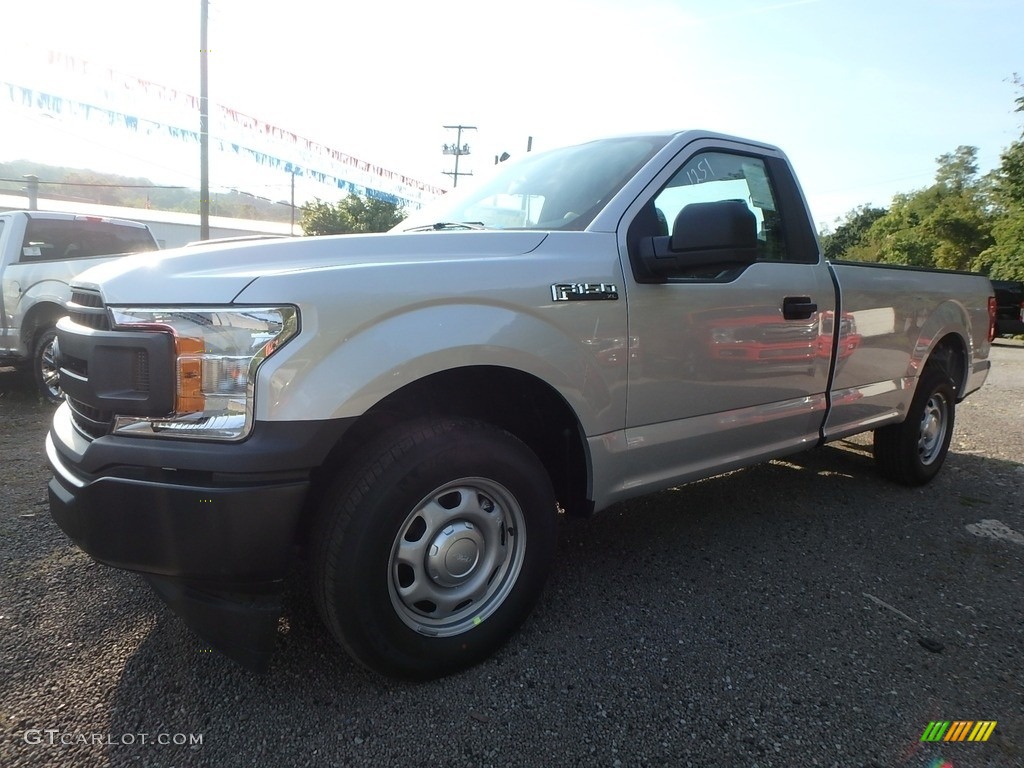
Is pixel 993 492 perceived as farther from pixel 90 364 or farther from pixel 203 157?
pixel 203 157

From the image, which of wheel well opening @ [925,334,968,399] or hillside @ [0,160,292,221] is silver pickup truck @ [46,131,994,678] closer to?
wheel well opening @ [925,334,968,399]

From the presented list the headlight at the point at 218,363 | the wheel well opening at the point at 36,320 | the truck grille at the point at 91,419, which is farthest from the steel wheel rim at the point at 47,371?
the headlight at the point at 218,363

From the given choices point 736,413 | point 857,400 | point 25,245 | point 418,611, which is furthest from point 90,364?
point 25,245

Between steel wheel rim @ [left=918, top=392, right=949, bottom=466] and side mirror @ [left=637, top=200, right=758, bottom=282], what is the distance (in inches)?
107

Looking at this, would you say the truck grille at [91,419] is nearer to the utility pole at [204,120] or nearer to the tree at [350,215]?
the utility pole at [204,120]

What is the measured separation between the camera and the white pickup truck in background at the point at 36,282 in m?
6.13

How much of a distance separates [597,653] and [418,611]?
68cm

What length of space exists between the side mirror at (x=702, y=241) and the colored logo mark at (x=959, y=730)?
5.43ft

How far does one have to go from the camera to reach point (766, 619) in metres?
2.61

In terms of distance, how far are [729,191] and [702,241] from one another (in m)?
0.97

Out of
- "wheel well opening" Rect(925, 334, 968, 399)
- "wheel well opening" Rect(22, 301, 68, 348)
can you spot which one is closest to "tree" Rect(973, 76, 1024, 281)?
"wheel well opening" Rect(925, 334, 968, 399)

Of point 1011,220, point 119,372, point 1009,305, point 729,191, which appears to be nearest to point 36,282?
point 119,372

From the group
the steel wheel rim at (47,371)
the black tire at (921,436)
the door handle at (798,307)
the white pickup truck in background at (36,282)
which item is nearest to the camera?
the door handle at (798,307)

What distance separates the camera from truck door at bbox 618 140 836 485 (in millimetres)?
2457
